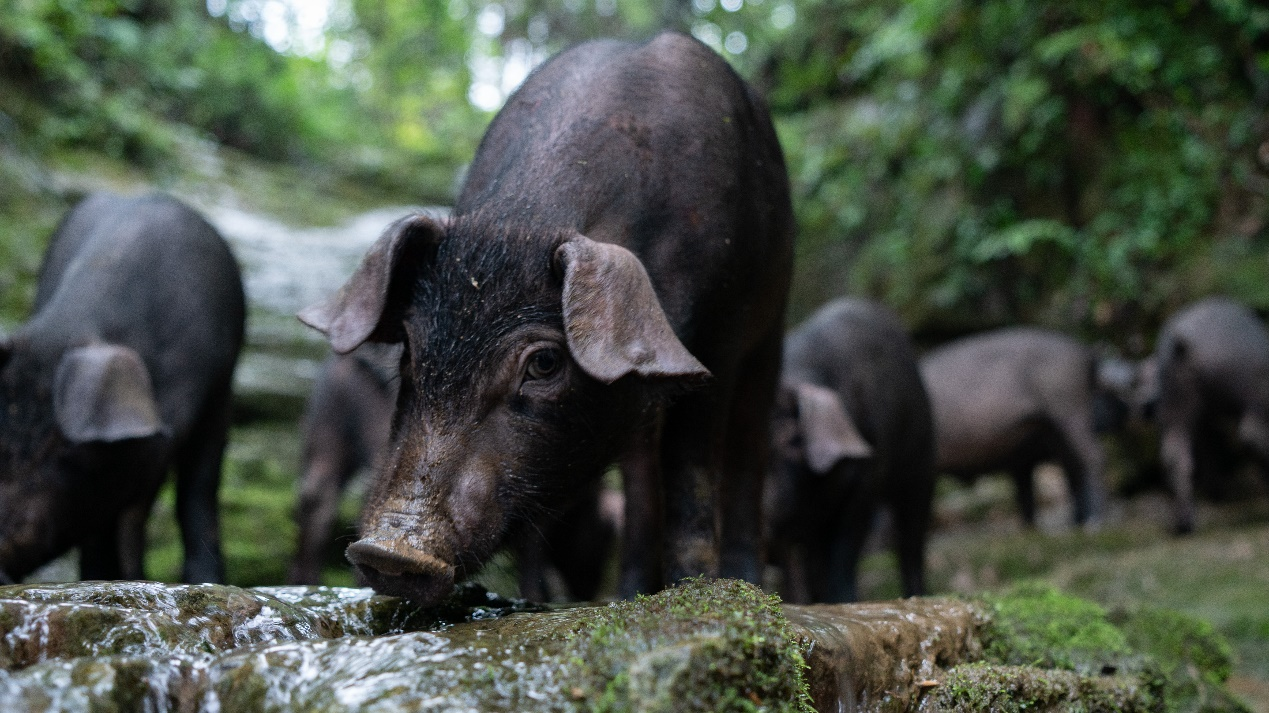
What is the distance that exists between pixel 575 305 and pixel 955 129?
1096 cm

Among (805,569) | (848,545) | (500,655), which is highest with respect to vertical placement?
(500,655)

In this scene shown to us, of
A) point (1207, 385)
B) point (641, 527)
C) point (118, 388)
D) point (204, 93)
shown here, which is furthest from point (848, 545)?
point (204, 93)

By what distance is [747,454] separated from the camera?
4891mm

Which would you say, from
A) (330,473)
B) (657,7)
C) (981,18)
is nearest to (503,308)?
(330,473)

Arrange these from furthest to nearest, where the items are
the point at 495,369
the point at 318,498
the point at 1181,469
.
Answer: the point at 1181,469 → the point at 318,498 → the point at 495,369

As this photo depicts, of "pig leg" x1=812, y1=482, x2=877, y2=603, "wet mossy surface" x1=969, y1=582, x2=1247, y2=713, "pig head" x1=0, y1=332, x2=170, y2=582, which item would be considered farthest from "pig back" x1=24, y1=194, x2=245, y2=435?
"wet mossy surface" x1=969, y1=582, x2=1247, y2=713

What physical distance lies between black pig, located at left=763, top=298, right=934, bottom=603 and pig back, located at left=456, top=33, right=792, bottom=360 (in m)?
2.39

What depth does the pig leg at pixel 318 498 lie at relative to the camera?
815 cm

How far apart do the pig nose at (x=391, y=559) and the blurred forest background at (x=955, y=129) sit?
7.41 m

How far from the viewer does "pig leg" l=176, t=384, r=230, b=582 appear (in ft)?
19.1

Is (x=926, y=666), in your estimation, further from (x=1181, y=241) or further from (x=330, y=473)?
(x=1181, y=241)

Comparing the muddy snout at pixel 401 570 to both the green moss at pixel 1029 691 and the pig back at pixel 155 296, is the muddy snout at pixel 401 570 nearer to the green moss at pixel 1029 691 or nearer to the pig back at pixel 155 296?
the green moss at pixel 1029 691

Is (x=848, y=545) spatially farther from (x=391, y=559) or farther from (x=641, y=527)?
(x=391, y=559)

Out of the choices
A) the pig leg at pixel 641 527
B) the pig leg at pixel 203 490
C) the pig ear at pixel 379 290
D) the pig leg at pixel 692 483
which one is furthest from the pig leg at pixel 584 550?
the pig ear at pixel 379 290
